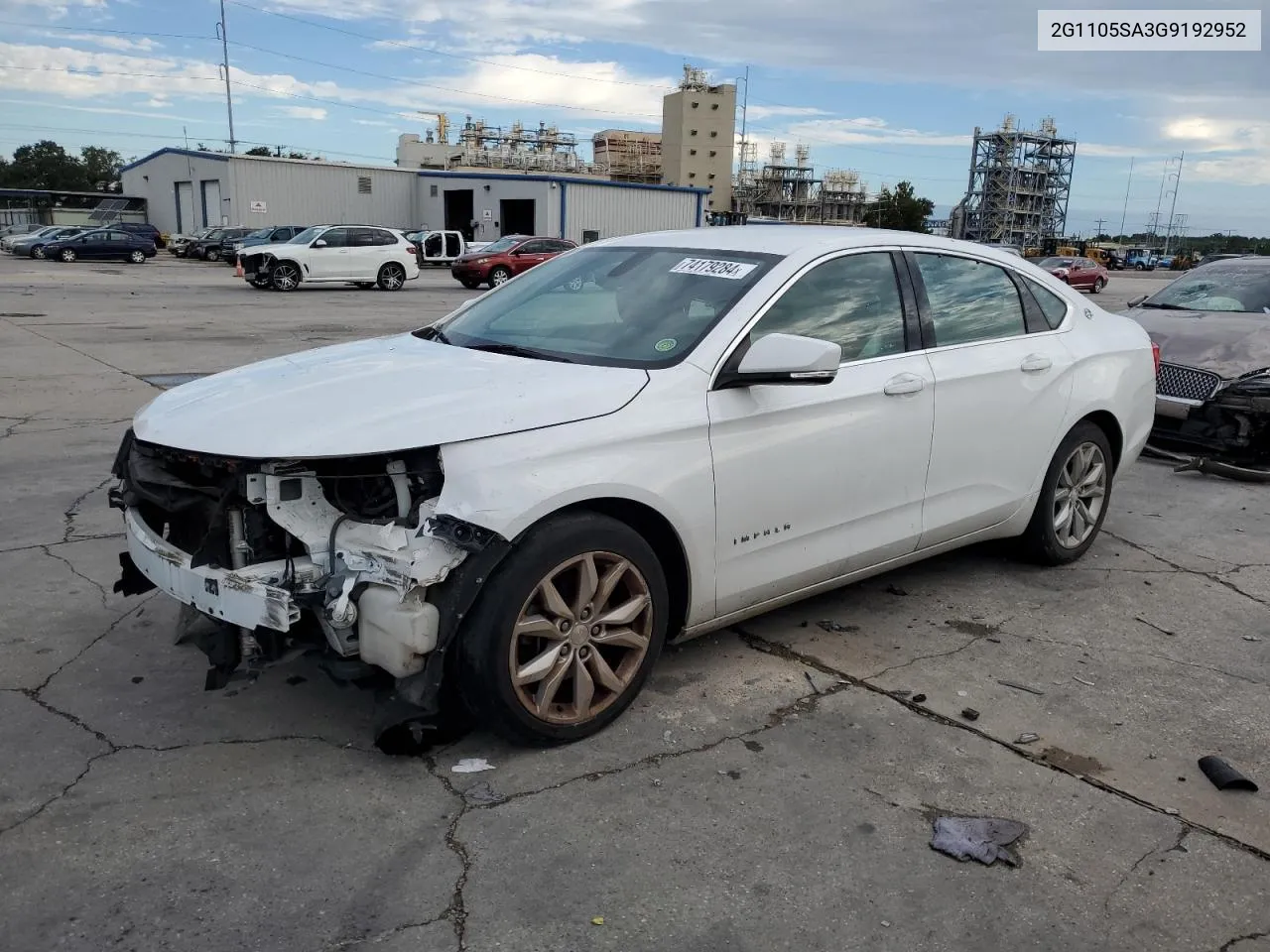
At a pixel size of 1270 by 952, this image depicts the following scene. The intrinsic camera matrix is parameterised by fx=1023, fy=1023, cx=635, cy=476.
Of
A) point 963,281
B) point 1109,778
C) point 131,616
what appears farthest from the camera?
point 963,281

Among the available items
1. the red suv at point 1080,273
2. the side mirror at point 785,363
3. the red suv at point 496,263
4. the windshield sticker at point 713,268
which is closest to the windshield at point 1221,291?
the windshield sticker at point 713,268

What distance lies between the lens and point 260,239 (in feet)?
119

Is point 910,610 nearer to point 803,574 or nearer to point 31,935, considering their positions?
point 803,574

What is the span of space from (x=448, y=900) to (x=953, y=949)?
4.17 ft

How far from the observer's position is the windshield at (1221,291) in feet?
28.6

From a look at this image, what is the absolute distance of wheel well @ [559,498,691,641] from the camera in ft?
11.1

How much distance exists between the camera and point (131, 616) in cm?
441

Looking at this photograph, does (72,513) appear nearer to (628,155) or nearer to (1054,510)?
(1054,510)

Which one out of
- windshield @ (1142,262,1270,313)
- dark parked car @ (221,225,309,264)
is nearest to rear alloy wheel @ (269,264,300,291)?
dark parked car @ (221,225,309,264)

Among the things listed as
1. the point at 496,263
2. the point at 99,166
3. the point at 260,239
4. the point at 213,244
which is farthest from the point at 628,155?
the point at 496,263

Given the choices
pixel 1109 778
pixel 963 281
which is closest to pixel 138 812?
pixel 1109 778

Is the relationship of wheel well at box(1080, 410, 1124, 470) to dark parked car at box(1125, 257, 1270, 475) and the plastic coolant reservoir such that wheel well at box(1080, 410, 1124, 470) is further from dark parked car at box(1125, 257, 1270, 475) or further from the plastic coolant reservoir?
the plastic coolant reservoir

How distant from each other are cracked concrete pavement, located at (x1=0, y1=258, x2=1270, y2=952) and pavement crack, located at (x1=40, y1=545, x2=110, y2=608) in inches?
1.3

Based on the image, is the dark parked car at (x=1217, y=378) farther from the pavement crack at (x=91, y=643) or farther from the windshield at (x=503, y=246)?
the windshield at (x=503, y=246)
